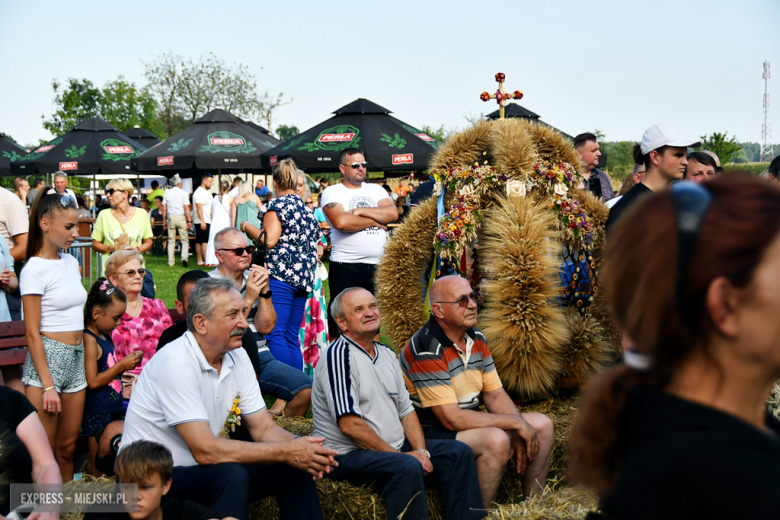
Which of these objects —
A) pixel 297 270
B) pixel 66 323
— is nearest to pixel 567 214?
pixel 297 270

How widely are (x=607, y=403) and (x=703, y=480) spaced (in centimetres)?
20

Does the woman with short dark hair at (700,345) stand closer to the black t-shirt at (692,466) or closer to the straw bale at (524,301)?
the black t-shirt at (692,466)

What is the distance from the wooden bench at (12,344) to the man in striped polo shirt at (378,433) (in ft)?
6.66

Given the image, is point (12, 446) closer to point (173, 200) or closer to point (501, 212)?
point (501, 212)

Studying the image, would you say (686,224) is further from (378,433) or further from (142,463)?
(378,433)

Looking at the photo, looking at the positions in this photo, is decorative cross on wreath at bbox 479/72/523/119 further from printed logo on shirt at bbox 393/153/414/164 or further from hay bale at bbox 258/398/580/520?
printed logo on shirt at bbox 393/153/414/164

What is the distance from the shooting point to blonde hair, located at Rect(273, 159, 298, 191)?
606 cm

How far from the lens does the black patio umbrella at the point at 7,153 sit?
1670cm

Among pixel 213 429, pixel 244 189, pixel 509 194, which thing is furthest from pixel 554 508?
pixel 244 189

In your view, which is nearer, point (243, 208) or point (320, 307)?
point (320, 307)

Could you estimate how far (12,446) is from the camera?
2949mm

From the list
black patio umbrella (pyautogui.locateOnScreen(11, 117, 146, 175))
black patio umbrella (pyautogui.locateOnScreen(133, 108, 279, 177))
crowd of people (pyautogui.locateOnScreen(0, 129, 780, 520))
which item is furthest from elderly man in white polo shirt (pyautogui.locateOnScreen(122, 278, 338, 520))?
black patio umbrella (pyautogui.locateOnScreen(11, 117, 146, 175))

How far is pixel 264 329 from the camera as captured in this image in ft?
16.6

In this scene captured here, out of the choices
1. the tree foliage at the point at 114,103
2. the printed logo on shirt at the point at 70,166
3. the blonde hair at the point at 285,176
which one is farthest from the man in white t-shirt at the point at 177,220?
the tree foliage at the point at 114,103
